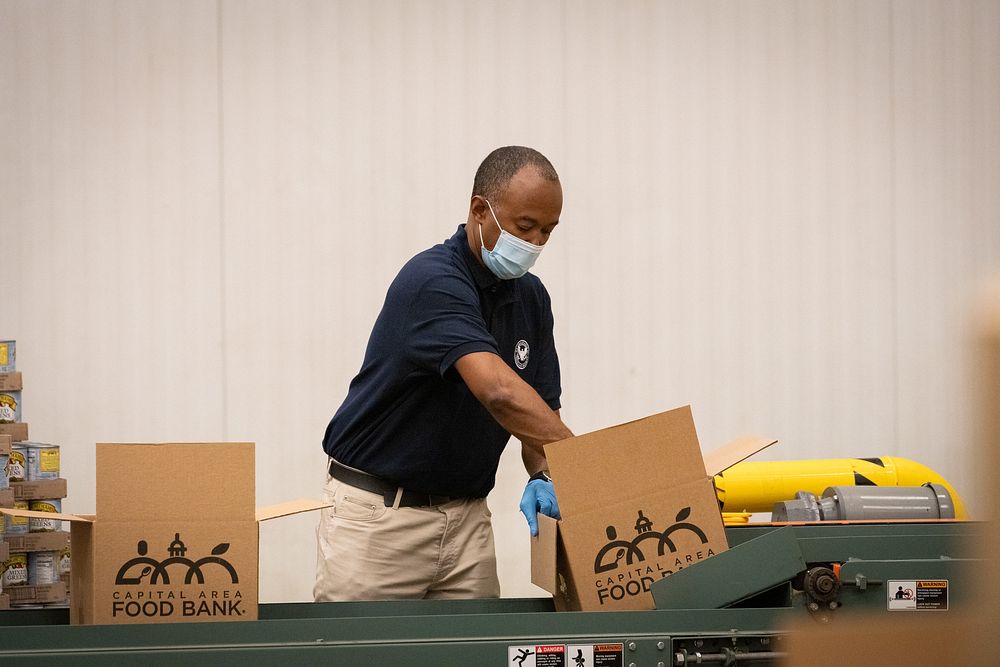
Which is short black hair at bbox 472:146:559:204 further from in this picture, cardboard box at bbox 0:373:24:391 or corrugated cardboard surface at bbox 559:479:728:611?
cardboard box at bbox 0:373:24:391

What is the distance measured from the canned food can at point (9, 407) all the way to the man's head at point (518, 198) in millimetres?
2358

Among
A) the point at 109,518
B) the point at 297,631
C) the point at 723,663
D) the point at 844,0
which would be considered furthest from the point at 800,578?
the point at 844,0

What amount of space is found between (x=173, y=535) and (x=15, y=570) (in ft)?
7.31

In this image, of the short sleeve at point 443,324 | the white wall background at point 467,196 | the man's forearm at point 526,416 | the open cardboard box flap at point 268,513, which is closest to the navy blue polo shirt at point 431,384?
the short sleeve at point 443,324

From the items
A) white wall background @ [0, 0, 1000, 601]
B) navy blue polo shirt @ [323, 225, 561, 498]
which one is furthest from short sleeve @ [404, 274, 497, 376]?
white wall background @ [0, 0, 1000, 601]

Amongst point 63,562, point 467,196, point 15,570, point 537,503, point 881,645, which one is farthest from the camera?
point 467,196

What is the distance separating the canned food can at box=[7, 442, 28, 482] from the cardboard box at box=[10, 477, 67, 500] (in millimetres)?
→ 24

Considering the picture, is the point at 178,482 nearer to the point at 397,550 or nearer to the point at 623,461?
the point at 397,550

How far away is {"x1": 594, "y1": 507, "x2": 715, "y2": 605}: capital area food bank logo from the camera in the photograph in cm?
182

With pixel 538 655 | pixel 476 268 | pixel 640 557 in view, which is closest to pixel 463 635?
pixel 538 655

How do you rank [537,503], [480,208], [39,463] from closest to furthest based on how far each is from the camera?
[537,503] < [480,208] < [39,463]

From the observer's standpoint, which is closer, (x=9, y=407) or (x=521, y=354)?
(x=521, y=354)

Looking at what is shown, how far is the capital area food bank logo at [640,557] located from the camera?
1824mm

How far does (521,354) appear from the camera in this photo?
90.0 inches
